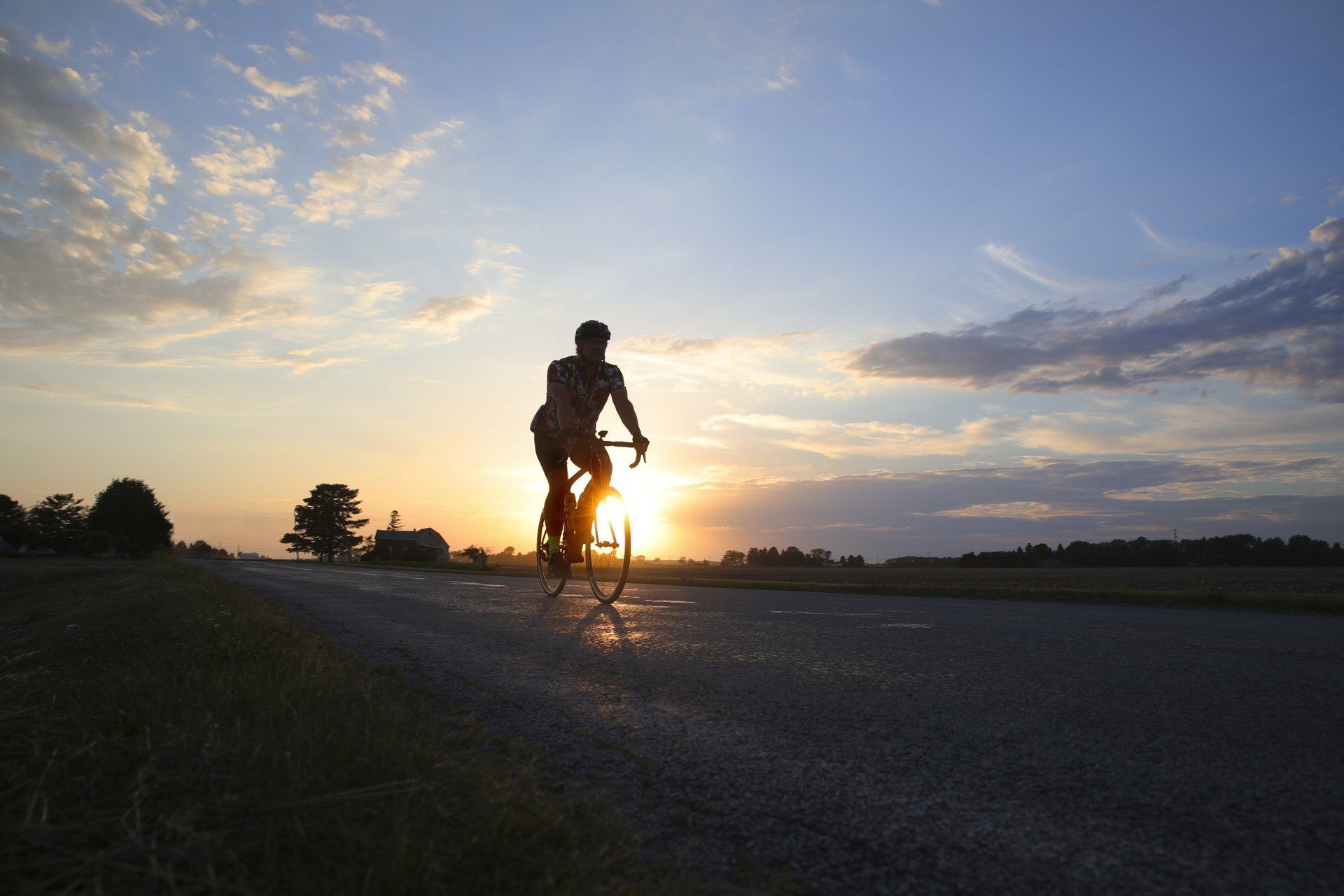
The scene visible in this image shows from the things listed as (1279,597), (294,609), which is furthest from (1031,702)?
(1279,597)

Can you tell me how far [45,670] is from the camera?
116 inches

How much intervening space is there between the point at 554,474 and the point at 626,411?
991 mm

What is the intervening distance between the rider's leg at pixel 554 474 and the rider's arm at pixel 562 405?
0.42 m

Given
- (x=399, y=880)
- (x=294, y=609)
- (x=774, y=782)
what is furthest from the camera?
(x=294, y=609)

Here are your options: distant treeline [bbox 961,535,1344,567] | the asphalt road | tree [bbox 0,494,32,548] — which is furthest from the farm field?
tree [bbox 0,494,32,548]

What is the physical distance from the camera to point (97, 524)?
91750 mm

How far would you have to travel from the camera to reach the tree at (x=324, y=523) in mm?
116188

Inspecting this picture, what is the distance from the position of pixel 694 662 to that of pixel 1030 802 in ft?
6.76

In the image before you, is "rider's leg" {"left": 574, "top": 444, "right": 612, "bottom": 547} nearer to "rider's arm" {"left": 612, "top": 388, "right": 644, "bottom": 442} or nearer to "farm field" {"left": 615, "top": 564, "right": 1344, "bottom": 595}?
"rider's arm" {"left": 612, "top": 388, "right": 644, "bottom": 442}

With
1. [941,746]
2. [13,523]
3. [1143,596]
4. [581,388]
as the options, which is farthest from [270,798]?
[13,523]

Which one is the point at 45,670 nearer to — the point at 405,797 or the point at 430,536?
the point at 405,797

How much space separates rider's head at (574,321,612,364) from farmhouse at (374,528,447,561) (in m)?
113

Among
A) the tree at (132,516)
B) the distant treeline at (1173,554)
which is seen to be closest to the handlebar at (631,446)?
the distant treeline at (1173,554)

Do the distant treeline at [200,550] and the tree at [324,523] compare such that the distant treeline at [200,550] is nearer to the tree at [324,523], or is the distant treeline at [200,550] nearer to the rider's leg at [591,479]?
the tree at [324,523]
